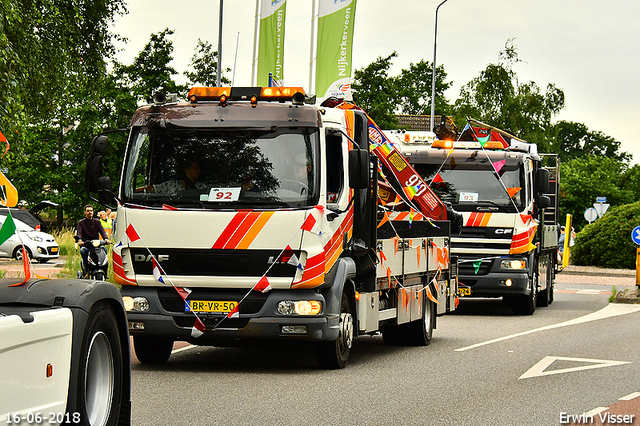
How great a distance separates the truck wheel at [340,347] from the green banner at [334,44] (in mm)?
13544

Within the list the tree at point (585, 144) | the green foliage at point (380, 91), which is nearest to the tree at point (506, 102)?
the green foliage at point (380, 91)

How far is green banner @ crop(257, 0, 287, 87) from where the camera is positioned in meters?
24.0

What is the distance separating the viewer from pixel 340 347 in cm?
1007

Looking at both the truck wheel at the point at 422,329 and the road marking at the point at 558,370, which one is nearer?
the road marking at the point at 558,370

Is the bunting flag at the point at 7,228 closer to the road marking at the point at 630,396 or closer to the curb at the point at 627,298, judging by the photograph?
the road marking at the point at 630,396

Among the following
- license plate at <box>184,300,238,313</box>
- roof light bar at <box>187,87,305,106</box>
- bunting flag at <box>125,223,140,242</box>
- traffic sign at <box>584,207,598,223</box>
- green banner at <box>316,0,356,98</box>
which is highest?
green banner at <box>316,0,356,98</box>

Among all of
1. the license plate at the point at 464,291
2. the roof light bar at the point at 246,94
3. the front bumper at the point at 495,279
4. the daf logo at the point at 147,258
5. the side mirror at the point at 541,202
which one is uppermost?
the roof light bar at the point at 246,94

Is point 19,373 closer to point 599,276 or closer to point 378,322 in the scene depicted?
point 378,322

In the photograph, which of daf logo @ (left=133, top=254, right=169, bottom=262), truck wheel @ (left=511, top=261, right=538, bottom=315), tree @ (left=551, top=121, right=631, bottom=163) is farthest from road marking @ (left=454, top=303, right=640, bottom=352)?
tree @ (left=551, top=121, right=631, bottom=163)

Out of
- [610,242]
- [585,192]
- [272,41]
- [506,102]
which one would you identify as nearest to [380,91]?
[506,102]

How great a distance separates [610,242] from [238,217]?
103 ft

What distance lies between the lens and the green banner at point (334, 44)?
920 inches

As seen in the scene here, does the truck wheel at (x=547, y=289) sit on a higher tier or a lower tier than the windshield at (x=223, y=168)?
lower

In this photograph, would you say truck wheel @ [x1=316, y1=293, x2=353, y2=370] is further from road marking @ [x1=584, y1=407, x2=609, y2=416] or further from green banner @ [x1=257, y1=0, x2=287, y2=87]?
green banner @ [x1=257, y1=0, x2=287, y2=87]
